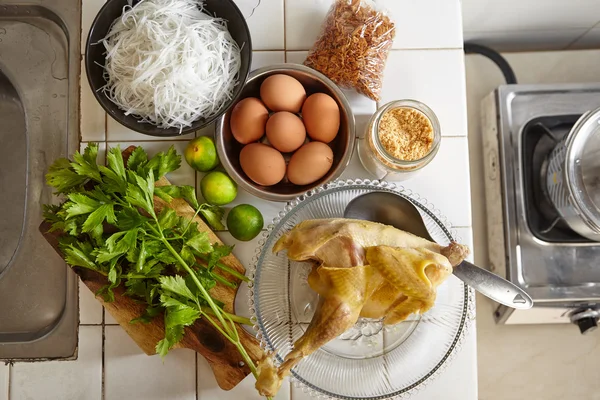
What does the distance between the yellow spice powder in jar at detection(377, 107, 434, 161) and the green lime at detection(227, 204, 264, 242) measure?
0.29 m

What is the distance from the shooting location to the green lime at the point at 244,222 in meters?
1.00

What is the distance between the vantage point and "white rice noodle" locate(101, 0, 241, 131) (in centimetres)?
94

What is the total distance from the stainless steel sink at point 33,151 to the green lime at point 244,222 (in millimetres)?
400

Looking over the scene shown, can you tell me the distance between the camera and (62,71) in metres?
1.20

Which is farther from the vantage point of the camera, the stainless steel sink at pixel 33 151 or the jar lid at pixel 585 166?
the stainless steel sink at pixel 33 151

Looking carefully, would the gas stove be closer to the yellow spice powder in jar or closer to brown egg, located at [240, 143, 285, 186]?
the yellow spice powder in jar

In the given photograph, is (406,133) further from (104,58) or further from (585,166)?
(104,58)

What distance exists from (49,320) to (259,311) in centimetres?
55

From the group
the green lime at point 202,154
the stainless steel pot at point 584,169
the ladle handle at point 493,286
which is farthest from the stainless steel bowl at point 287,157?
the stainless steel pot at point 584,169

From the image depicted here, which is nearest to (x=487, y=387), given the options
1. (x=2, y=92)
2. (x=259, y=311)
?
(x=259, y=311)

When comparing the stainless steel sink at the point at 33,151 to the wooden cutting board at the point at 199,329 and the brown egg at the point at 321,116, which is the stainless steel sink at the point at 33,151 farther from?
the brown egg at the point at 321,116

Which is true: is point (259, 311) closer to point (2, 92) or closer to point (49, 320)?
point (49, 320)

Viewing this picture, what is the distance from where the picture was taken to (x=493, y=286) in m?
0.88

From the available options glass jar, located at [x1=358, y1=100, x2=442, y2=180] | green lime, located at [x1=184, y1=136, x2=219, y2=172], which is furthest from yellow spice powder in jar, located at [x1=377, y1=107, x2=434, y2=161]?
green lime, located at [x1=184, y1=136, x2=219, y2=172]
